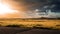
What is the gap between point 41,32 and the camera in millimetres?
1387

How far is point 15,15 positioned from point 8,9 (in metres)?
0.13

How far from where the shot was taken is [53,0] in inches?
63.2

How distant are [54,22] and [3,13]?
0.67 m

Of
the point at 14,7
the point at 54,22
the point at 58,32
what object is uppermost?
the point at 14,7

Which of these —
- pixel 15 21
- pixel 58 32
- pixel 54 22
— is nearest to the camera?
pixel 58 32

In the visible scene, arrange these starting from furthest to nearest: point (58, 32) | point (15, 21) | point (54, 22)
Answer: point (15, 21) < point (54, 22) < point (58, 32)

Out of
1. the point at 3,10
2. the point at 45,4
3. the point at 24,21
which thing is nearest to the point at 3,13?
the point at 3,10

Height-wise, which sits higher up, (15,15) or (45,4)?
(45,4)

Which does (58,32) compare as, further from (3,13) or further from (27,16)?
(3,13)

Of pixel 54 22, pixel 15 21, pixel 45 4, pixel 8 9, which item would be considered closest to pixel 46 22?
pixel 54 22

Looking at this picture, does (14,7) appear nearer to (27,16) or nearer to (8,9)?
(8,9)

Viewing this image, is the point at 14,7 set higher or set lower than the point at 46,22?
higher

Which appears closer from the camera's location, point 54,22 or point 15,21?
Result: point 54,22

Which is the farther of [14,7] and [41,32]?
[14,7]
